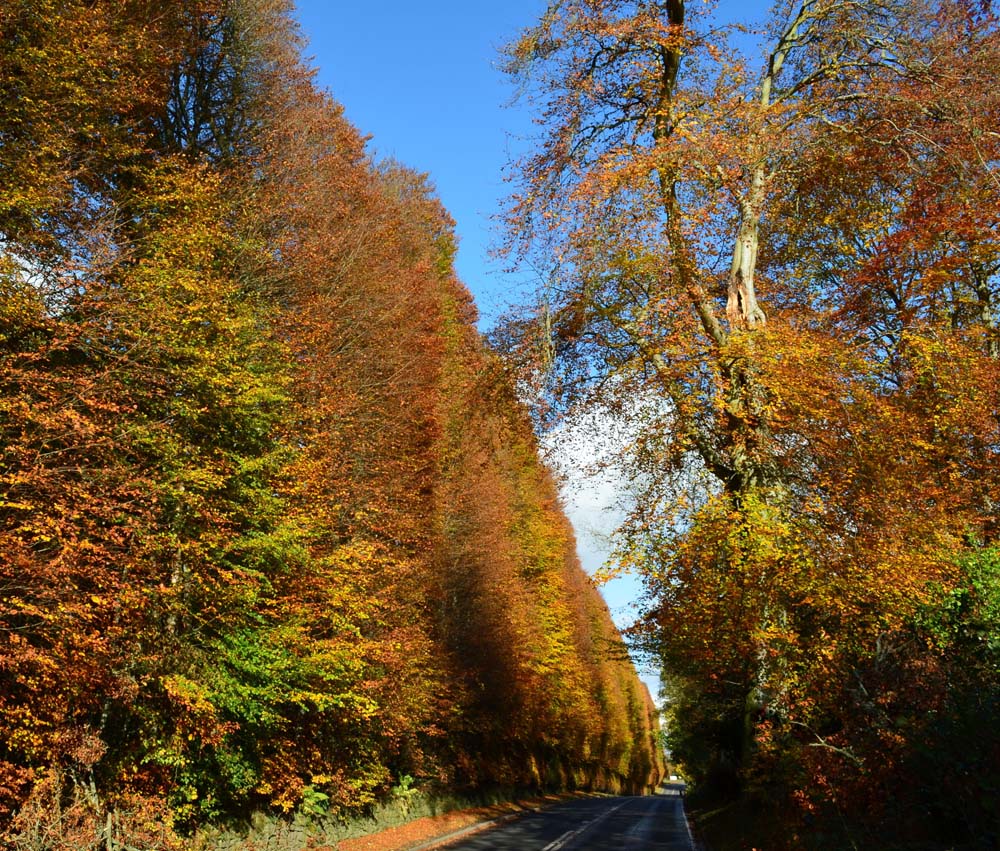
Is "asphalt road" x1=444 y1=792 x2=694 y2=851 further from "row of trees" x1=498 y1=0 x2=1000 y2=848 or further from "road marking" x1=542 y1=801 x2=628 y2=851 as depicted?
"row of trees" x1=498 y1=0 x2=1000 y2=848

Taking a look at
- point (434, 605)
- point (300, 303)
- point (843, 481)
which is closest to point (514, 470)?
point (434, 605)

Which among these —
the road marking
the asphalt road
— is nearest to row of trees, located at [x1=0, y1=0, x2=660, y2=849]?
the asphalt road

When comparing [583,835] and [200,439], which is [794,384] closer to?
[200,439]

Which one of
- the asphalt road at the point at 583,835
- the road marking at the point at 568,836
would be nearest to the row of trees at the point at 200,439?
the asphalt road at the point at 583,835

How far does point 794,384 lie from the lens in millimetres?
11211

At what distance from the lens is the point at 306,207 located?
18.0 meters

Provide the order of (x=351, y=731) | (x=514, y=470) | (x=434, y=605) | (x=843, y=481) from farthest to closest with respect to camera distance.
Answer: (x=514, y=470) < (x=434, y=605) < (x=351, y=731) < (x=843, y=481)

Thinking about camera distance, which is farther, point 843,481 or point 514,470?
point 514,470

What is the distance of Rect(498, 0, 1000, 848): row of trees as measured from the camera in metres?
8.91

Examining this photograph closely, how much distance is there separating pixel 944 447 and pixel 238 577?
1257cm

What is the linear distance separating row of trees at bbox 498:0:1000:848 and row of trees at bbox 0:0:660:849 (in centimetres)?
330

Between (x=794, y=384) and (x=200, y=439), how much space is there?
9467 millimetres

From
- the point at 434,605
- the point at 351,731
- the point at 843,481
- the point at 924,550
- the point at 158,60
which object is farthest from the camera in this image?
the point at 434,605

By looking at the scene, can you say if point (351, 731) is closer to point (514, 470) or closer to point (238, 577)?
point (238, 577)
